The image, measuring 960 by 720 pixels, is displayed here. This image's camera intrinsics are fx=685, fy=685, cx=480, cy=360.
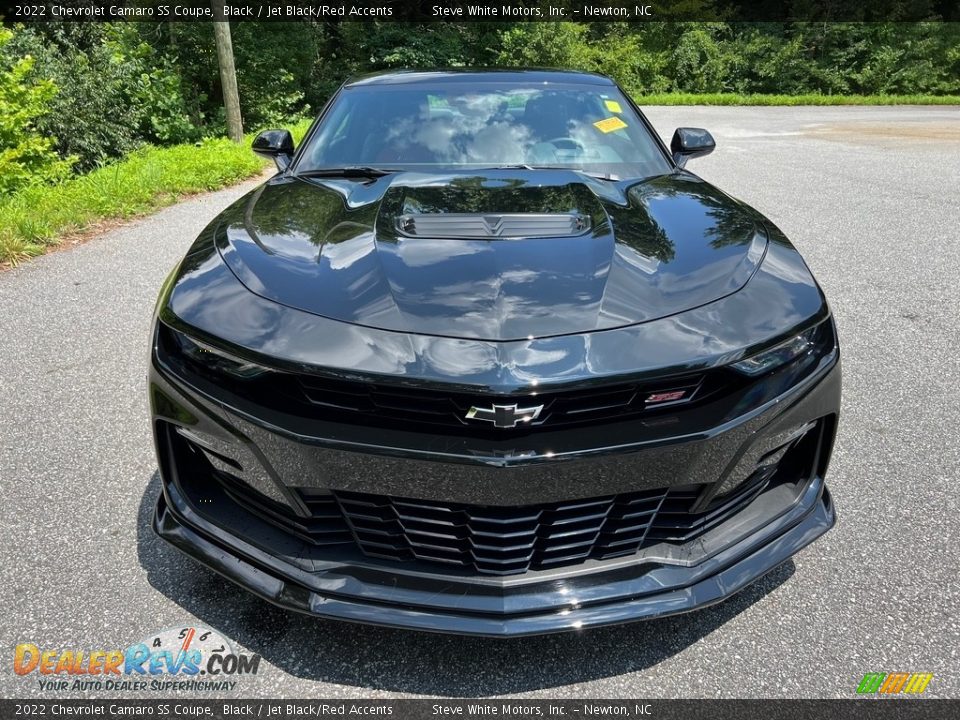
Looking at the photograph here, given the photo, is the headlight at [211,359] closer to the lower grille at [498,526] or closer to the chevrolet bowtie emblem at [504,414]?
the lower grille at [498,526]

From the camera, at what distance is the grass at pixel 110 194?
209 inches

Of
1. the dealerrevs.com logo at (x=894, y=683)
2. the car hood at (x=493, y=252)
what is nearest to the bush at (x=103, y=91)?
the car hood at (x=493, y=252)

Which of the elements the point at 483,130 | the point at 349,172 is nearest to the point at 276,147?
the point at 349,172

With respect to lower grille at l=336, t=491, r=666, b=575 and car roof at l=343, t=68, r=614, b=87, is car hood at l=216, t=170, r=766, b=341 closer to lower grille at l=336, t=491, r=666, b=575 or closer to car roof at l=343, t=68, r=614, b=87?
lower grille at l=336, t=491, r=666, b=575

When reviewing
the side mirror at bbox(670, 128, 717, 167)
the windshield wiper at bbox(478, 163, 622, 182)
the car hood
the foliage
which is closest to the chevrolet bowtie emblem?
the car hood

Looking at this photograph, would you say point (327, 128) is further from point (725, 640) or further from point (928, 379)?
point (928, 379)

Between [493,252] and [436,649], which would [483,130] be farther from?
[436,649]

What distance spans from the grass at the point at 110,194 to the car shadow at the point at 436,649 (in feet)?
14.5

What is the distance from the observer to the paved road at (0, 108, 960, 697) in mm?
1643

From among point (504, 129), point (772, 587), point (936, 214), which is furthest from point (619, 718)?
point (936, 214)

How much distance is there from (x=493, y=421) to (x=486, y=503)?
186mm

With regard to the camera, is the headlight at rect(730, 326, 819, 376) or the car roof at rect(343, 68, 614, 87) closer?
the headlight at rect(730, 326, 819, 376)

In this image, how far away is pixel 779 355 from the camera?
1.55 meters

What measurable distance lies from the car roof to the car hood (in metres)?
0.93
